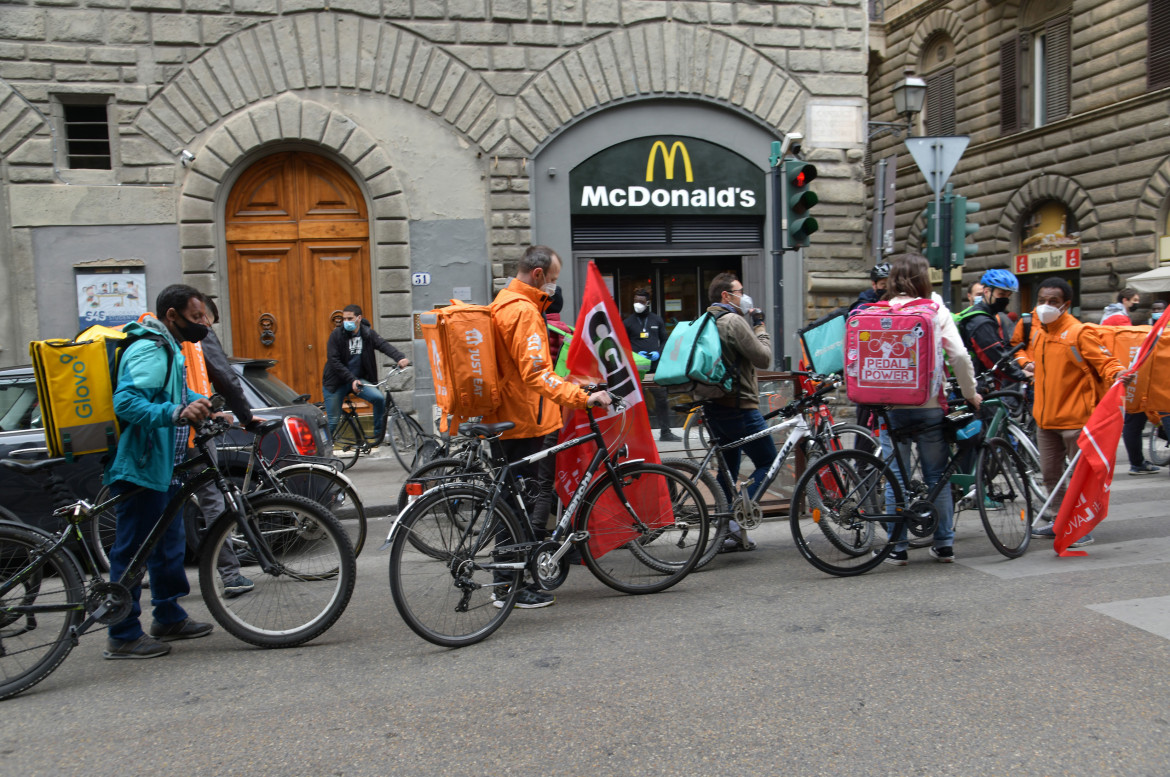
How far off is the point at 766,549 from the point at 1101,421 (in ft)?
7.26

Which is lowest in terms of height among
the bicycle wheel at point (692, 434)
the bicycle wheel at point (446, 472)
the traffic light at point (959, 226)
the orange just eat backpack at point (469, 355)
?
the bicycle wheel at point (692, 434)

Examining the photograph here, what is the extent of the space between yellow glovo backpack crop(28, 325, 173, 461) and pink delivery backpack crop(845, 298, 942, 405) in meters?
3.96

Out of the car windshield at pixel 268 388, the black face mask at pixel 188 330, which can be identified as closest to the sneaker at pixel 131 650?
the black face mask at pixel 188 330

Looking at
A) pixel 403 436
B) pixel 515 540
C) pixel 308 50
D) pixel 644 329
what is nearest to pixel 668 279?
pixel 644 329

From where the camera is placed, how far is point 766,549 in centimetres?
616

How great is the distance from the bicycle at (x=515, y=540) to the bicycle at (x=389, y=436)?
120 inches

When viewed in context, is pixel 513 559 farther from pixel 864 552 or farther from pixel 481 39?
pixel 481 39

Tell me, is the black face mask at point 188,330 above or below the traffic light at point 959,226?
below

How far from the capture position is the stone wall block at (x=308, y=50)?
1177 centimetres

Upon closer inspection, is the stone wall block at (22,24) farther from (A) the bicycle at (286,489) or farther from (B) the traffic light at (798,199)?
(B) the traffic light at (798,199)

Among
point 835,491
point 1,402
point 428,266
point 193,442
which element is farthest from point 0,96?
point 835,491

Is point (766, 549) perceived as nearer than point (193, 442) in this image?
No

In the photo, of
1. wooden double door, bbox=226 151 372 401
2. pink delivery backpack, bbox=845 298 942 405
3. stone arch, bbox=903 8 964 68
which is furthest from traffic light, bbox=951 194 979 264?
stone arch, bbox=903 8 964 68

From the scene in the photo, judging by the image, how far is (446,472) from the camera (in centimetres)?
610
